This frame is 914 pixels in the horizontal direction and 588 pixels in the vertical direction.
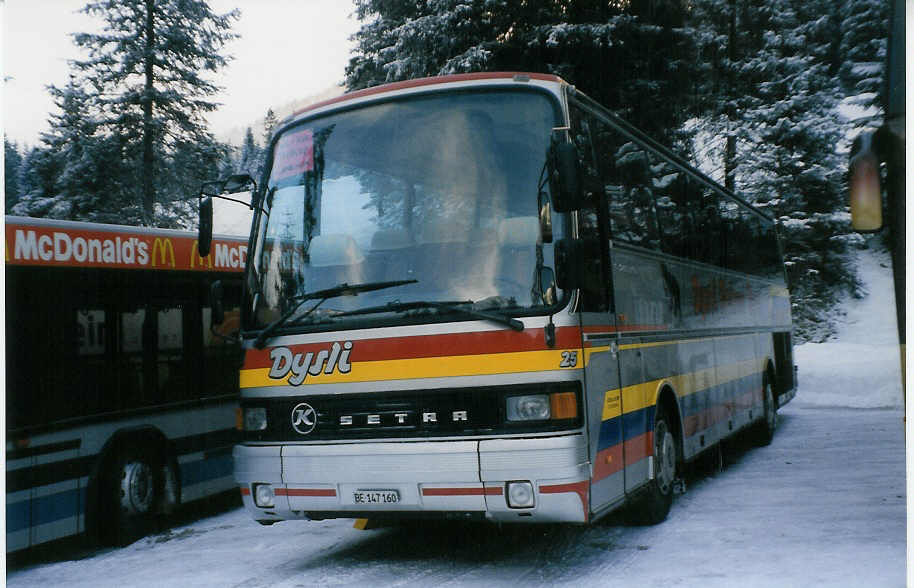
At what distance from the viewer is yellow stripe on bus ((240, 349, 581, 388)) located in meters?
5.87

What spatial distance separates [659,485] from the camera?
7.78m

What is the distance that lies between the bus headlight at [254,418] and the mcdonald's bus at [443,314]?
0.05ft

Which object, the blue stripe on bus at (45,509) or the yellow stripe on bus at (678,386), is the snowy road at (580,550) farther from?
the yellow stripe on bus at (678,386)

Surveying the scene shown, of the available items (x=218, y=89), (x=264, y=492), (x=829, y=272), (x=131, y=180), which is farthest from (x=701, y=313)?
(x=131, y=180)

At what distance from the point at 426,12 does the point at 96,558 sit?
961 cm

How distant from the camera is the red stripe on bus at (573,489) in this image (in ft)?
19.0

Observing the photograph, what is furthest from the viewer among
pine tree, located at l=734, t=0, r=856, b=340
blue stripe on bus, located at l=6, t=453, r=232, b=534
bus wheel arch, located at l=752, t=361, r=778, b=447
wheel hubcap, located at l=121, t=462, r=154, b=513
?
bus wheel arch, located at l=752, t=361, r=778, b=447

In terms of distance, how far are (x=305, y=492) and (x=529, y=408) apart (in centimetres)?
154

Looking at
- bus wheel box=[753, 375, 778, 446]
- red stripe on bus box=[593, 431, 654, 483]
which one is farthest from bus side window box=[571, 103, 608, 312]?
bus wheel box=[753, 375, 778, 446]

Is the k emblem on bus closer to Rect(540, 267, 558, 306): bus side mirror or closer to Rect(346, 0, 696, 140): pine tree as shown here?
Rect(540, 267, 558, 306): bus side mirror

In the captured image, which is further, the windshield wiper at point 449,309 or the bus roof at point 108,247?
the bus roof at point 108,247

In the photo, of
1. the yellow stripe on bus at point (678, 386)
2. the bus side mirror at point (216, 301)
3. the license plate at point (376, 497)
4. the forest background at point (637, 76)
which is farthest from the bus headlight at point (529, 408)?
the forest background at point (637, 76)

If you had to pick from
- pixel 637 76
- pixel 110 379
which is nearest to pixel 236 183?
pixel 110 379

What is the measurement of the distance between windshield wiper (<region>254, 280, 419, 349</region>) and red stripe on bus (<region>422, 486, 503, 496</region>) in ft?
4.15
